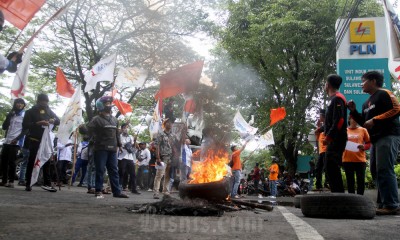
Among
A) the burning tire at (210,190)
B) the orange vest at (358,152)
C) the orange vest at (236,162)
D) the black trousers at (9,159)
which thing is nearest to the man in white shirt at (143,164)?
the orange vest at (236,162)

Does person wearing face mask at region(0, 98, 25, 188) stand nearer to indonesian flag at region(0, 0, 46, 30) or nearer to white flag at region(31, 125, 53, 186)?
white flag at region(31, 125, 53, 186)

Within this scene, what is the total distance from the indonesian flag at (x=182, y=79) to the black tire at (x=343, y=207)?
11.6 feet

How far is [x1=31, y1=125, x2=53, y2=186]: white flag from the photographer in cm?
756

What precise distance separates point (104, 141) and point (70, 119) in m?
2.15

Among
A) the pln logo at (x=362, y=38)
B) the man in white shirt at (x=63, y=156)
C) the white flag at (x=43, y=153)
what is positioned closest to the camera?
the white flag at (x=43, y=153)

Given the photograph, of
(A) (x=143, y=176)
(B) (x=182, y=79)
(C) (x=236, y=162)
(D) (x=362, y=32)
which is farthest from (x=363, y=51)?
(A) (x=143, y=176)

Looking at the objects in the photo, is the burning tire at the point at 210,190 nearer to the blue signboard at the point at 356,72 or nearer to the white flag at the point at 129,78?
the white flag at the point at 129,78

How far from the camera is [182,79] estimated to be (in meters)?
7.99

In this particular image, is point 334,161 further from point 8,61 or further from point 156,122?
point 156,122

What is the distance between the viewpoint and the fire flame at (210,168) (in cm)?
627

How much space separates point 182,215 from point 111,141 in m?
3.26

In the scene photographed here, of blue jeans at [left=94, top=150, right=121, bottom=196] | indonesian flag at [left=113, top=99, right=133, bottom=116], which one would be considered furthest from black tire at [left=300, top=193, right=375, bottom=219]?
indonesian flag at [left=113, top=99, right=133, bottom=116]

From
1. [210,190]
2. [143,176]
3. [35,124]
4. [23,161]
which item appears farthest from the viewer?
[143,176]

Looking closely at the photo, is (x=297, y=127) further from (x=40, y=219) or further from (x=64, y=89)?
(x=40, y=219)
